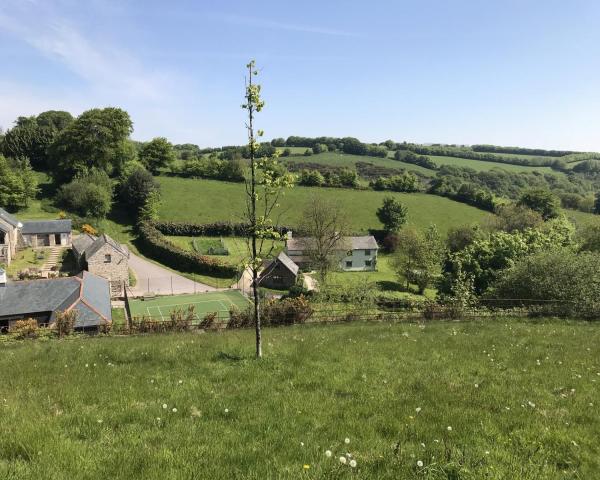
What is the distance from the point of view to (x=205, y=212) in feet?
273

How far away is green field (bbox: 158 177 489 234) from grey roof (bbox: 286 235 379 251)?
9972mm

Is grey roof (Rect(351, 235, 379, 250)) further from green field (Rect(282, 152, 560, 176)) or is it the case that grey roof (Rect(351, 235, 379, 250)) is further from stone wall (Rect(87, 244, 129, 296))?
green field (Rect(282, 152, 560, 176))

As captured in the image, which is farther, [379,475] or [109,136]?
[109,136]

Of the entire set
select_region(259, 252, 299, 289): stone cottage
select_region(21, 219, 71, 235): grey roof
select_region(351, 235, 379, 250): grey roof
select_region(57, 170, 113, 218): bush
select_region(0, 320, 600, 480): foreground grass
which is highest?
select_region(57, 170, 113, 218): bush

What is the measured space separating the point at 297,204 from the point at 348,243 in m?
31.0

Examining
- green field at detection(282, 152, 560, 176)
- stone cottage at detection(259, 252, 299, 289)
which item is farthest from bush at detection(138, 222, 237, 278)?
green field at detection(282, 152, 560, 176)

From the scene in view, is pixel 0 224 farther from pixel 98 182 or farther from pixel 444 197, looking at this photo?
pixel 444 197

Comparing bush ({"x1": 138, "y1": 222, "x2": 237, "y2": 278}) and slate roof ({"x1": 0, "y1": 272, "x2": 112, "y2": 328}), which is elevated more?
slate roof ({"x1": 0, "y1": 272, "x2": 112, "y2": 328})

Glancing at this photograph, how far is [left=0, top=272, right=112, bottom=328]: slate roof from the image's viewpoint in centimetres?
2891

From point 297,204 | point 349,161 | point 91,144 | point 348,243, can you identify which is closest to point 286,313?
point 348,243

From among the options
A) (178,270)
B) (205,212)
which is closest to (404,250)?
(178,270)

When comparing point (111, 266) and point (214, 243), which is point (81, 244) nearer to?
point (111, 266)

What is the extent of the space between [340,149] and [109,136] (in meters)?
124

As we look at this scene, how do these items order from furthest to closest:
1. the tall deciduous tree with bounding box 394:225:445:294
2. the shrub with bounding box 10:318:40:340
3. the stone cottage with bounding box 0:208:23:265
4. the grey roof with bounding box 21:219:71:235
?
1. the tall deciduous tree with bounding box 394:225:445:294
2. the grey roof with bounding box 21:219:71:235
3. the stone cottage with bounding box 0:208:23:265
4. the shrub with bounding box 10:318:40:340
